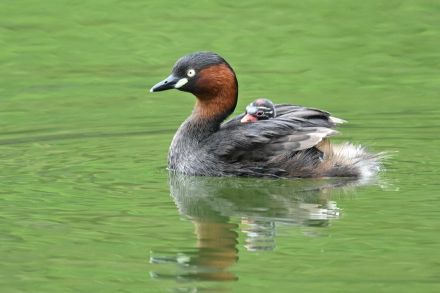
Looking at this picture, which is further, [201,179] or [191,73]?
[191,73]

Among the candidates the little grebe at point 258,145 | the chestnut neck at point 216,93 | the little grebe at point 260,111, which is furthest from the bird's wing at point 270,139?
the chestnut neck at point 216,93

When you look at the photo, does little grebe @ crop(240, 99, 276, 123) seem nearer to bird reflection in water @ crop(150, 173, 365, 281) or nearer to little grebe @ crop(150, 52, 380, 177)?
little grebe @ crop(150, 52, 380, 177)

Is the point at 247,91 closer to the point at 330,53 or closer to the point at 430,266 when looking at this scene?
the point at 330,53

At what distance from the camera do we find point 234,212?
9398 mm

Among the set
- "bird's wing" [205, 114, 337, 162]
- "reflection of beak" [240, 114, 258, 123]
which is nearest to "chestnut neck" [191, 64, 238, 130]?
"reflection of beak" [240, 114, 258, 123]

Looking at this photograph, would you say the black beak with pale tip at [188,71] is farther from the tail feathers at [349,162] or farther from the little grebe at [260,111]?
the tail feathers at [349,162]

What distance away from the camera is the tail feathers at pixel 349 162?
1038cm

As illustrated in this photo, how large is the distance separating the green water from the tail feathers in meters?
0.19

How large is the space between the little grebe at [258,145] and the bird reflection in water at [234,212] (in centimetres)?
9

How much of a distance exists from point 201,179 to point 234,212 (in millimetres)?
1282

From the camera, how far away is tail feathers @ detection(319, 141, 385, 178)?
10.4m

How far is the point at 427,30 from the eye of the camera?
52.0ft

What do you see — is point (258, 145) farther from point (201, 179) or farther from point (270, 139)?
point (201, 179)

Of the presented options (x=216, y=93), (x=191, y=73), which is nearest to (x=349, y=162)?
(x=216, y=93)
